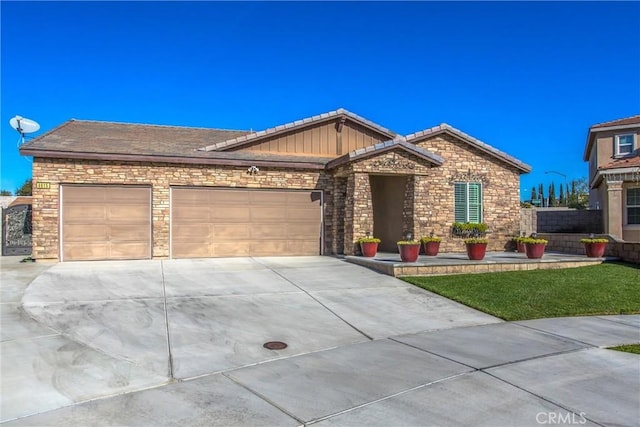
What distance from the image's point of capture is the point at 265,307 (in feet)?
27.0

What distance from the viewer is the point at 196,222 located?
14266 millimetres

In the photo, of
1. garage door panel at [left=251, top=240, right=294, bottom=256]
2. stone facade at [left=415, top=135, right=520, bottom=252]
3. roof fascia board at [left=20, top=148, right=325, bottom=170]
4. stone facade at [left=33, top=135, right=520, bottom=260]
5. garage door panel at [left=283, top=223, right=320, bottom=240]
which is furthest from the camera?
stone facade at [left=415, top=135, right=520, bottom=252]

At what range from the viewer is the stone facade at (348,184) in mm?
13008

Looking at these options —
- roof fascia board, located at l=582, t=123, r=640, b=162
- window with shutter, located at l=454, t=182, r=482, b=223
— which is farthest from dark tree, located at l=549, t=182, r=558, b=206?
window with shutter, located at l=454, t=182, r=482, b=223

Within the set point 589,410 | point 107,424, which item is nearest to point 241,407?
point 107,424

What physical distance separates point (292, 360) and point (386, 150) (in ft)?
32.3

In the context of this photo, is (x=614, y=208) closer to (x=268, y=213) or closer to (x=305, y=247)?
(x=305, y=247)

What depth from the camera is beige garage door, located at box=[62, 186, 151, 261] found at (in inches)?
519

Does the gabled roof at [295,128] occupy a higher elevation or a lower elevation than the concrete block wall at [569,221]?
higher

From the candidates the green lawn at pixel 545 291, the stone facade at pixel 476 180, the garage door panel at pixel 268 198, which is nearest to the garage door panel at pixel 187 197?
the garage door panel at pixel 268 198

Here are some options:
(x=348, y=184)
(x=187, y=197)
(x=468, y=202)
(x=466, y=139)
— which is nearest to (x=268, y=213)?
(x=187, y=197)

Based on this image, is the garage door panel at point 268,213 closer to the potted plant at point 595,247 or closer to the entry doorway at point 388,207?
the entry doorway at point 388,207

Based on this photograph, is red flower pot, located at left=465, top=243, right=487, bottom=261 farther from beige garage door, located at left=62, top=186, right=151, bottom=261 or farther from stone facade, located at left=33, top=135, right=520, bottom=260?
beige garage door, located at left=62, top=186, right=151, bottom=261

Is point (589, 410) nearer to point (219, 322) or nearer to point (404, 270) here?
point (219, 322)
